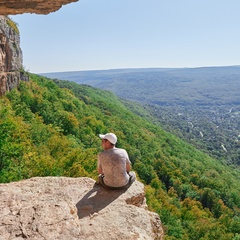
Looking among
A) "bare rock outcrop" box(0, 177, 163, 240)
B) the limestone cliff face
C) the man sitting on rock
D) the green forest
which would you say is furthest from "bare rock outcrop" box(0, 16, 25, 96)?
the man sitting on rock

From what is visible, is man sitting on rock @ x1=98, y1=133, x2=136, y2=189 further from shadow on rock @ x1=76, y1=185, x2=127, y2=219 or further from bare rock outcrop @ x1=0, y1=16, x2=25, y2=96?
bare rock outcrop @ x1=0, y1=16, x2=25, y2=96

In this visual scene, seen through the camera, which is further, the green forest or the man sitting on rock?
the green forest

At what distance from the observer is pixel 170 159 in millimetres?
67312

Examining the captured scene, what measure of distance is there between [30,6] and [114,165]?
5720mm

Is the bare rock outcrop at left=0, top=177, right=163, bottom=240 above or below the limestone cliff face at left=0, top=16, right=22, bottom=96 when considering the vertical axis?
below

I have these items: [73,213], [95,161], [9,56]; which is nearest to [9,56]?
[9,56]

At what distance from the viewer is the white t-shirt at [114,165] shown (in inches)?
298

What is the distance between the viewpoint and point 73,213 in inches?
230

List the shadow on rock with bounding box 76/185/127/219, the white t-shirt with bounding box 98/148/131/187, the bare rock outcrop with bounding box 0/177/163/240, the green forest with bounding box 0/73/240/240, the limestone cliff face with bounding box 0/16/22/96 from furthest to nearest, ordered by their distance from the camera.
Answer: the limestone cliff face with bounding box 0/16/22/96, the green forest with bounding box 0/73/240/240, the white t-shirt with bounding box 98/148/131/187, the shadow on rock with bounding box 76/185/127/219, the bare rock outcrop with bounding box 0/177/163/240

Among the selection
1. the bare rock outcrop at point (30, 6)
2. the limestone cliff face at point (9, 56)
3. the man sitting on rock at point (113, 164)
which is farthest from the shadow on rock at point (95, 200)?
the limestone cliff face at point (9, 56)

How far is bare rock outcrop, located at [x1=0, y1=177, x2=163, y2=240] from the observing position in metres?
5.06

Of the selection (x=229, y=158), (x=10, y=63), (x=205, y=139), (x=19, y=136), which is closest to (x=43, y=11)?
(x=19, y=136)

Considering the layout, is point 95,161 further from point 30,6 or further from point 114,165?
point 30,6

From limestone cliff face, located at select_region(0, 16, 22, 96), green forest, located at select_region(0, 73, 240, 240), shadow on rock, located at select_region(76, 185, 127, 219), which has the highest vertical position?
limestone cliff face, located at select_region(0, 16, 22, 96)
